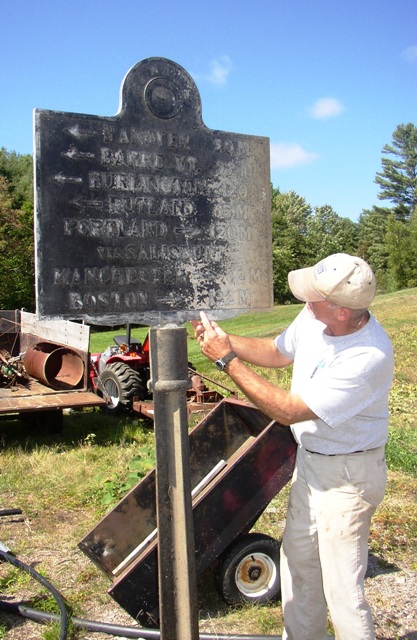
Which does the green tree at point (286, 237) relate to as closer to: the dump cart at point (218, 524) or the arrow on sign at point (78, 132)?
the dump cart at point (218, 524)

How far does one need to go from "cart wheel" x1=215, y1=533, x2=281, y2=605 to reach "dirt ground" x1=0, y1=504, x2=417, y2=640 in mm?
122

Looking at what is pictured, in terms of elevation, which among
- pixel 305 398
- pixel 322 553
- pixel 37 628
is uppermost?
pixel 305 398

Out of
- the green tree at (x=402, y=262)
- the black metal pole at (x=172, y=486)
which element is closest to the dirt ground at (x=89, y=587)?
the black metal pole at (x=172, y=486)

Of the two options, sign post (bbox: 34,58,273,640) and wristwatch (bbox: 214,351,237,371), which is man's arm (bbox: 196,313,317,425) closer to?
wristwatch (bbox: 214,351,237,371)

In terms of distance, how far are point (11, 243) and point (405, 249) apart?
90.6 ft

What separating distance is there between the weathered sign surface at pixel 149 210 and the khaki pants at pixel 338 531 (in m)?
0.89

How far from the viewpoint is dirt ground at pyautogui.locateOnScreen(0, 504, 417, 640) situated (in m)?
3.69

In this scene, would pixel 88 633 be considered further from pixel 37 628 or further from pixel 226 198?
pixel 226 198

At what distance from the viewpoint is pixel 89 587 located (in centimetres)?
420

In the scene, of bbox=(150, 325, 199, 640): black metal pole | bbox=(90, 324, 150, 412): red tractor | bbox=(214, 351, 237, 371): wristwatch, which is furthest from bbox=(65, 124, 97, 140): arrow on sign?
bbox=(90, 324, 150, 412): red tractor

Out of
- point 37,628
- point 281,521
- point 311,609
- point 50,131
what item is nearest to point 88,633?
point 37,628

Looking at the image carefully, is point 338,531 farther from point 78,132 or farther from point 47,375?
point 47,375

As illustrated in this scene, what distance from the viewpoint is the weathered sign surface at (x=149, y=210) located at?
Answer: 8.59 ft

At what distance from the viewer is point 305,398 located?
9.17ft
